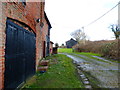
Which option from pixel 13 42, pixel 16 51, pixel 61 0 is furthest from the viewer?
pixel 61 0

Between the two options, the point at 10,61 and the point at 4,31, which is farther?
the point at 10,61

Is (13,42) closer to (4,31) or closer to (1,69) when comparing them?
(4,31)

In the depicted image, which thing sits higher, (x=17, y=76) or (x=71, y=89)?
(x=17, y=76)

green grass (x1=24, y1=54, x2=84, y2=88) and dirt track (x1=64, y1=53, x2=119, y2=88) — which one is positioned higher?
green grass (x1=24, y1=54, x2=84, y2=88)

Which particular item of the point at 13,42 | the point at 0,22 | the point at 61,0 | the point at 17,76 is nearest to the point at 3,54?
the point at 13,42

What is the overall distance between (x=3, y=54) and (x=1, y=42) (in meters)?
0.32

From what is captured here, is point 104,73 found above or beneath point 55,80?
beneath

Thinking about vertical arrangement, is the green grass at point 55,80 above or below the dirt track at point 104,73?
above

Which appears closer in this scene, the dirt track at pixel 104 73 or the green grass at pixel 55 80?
the green grass at pixel 55 80

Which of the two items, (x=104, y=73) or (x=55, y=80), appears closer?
(x=55, y=80)

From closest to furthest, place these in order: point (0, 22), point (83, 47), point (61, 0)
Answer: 1. point (0, 22)
2. point (61, 0)
3. point (83, 47)

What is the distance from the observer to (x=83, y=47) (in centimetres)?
2528

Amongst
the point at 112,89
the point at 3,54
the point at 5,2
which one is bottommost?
the point at 112,89

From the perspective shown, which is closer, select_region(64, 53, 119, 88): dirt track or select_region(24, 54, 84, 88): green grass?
select_region(24, 54, 84, 88): green grass
